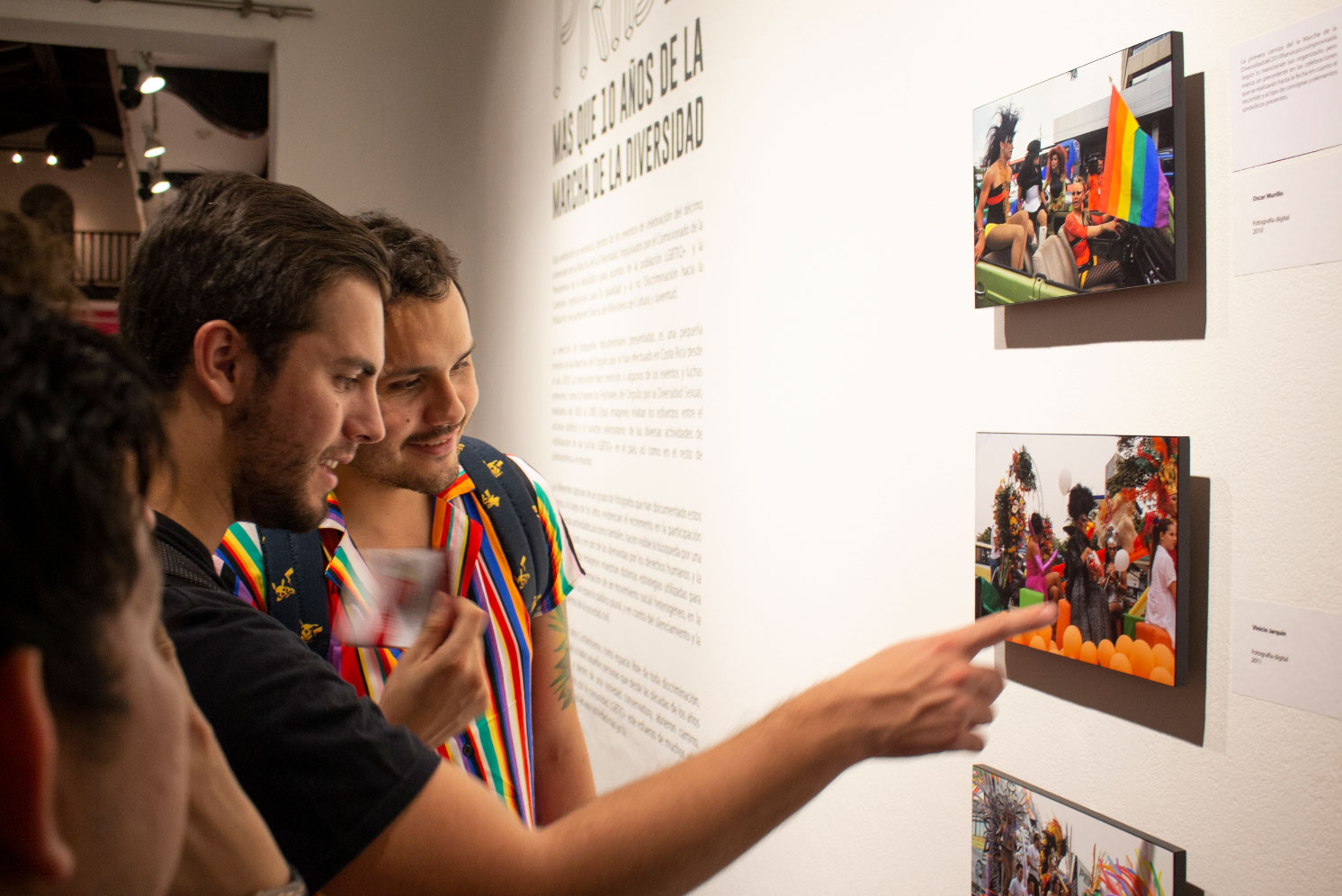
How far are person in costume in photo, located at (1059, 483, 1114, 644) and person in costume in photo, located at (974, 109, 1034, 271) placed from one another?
15.4 inches

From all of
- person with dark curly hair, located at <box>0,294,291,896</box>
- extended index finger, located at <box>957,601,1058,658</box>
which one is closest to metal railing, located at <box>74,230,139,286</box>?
extended index finger, located at <box>957,601,1058,658</box>

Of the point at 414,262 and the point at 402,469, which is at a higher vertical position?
the point at 414,262

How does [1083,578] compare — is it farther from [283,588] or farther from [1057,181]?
[283,588]

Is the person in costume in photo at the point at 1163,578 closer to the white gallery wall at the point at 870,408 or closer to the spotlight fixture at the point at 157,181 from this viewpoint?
the white gallery wall at the point at 870,408

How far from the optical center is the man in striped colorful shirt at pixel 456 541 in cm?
169

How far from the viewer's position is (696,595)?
2.70 metres

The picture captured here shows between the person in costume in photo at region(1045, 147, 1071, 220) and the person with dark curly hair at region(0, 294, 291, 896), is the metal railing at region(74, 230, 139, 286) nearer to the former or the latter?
the person in costume in photo at region(1045, 147, 1071, 220)

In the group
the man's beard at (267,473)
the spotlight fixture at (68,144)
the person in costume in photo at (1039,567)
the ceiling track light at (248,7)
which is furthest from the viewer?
the spotlight fixture at (68,144)

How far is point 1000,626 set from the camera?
104 cm

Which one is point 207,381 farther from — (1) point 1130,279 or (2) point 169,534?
(1) point 1130,279

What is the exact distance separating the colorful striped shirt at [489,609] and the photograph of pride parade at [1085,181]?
38.1 inches

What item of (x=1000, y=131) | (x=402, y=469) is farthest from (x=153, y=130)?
(x=1000, y=131)

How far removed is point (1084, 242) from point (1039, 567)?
0.50 meters

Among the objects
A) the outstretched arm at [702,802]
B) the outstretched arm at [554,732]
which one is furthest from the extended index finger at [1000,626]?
the outstretched arm at [554,732]
